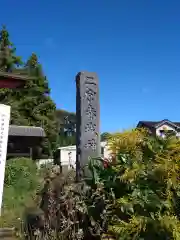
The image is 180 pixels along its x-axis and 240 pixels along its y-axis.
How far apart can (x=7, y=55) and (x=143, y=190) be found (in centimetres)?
2968

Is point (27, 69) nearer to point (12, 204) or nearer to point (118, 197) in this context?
point (12, 204)

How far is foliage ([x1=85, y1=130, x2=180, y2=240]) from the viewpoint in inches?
167

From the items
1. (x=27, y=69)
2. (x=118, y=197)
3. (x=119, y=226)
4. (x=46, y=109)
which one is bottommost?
(x=119, y=226)

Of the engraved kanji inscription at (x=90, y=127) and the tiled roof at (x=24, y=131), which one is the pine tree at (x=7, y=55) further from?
the engraved kanji inscription at (x=90, y=127)

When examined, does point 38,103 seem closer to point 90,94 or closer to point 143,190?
point 90,94

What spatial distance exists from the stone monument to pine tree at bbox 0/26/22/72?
83.9 ft

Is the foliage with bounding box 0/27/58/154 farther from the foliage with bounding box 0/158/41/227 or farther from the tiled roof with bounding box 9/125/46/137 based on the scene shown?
the foliage with bounding box 0/158/41/227

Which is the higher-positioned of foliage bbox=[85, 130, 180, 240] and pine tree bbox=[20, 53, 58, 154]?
pine tree bbox=[20, 53, 58, 154]

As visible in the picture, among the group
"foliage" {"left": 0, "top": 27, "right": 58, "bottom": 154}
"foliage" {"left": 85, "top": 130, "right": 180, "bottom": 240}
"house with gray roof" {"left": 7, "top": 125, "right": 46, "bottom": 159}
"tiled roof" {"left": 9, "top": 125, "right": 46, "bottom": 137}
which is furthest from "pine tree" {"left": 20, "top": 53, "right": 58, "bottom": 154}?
"foliage" {"left": 85, "top": 130, "right": 180, "bottom": 240}

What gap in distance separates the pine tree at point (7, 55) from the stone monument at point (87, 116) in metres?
25.6

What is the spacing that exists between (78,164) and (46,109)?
2741 cm

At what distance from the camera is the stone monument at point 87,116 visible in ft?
23.3

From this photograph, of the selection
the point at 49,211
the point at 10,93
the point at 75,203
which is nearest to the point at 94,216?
the point at 75,203

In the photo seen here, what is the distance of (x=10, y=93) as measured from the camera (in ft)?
99.9
